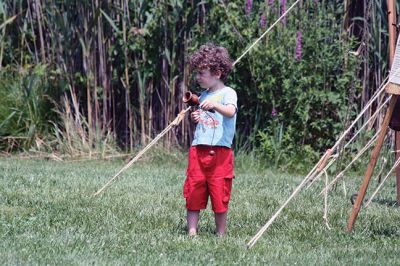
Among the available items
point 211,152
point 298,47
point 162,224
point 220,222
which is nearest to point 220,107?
point 211,152

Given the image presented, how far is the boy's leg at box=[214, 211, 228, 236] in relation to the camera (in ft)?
18.9

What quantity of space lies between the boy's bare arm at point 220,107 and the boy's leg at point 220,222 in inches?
24.8

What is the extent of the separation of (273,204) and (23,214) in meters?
1.99

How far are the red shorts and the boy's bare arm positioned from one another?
239 millimetres

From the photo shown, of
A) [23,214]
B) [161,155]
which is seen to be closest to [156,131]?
[161,155]

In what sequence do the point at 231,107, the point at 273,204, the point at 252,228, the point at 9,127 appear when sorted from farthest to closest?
the point at 9,127 < the point at 273,204 < the point at 252,228 < the point at 231,107

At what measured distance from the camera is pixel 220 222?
5.77 meters

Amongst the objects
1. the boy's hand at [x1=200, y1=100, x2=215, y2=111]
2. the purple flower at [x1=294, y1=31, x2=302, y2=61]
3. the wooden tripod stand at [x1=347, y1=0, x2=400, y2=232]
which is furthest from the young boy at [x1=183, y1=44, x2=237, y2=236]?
the purple flower at [x1=294, y1=31, x2=302, y2=61]

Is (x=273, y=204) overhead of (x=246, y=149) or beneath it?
overhead

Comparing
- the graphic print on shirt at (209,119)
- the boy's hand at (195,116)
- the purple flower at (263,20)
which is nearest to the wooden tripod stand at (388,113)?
the graphic print on shirt at (209,119)

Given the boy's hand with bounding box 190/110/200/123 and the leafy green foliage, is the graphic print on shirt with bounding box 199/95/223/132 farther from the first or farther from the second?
the leafy green foliage

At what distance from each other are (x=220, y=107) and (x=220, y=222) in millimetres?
750

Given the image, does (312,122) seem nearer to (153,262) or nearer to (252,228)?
(252,228)

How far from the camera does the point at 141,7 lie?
10.7 meters
